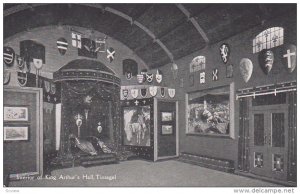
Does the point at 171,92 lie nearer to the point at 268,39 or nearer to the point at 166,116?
the point at 166,116

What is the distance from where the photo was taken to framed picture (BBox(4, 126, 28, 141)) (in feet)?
17.3

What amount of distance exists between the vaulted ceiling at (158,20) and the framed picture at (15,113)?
2.44 metres

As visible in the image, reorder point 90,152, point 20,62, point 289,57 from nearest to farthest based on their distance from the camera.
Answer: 1. point 289,57
2. point 20,62
3. point 90,152

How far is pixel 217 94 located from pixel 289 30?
2.36 metres

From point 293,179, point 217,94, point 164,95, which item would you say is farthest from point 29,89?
point 293,179

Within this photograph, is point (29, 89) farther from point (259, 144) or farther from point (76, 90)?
point (259, 144)

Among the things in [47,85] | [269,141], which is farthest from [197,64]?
[47,85]

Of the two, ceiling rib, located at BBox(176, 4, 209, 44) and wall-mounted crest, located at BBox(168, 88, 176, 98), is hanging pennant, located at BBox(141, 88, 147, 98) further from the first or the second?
ceiling rib, located at BBox(176, 4, 209, 44)

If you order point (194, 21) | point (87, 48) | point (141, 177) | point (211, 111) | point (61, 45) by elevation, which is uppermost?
point (194, 21)

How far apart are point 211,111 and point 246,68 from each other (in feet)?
5.18

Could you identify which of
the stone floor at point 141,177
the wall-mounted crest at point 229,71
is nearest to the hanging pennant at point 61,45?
the stone floor at point 141,177

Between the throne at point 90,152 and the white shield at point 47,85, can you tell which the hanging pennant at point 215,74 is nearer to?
the throne at point 90,152

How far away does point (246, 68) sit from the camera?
5.98 m

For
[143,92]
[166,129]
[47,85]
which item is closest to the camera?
[47,85]
